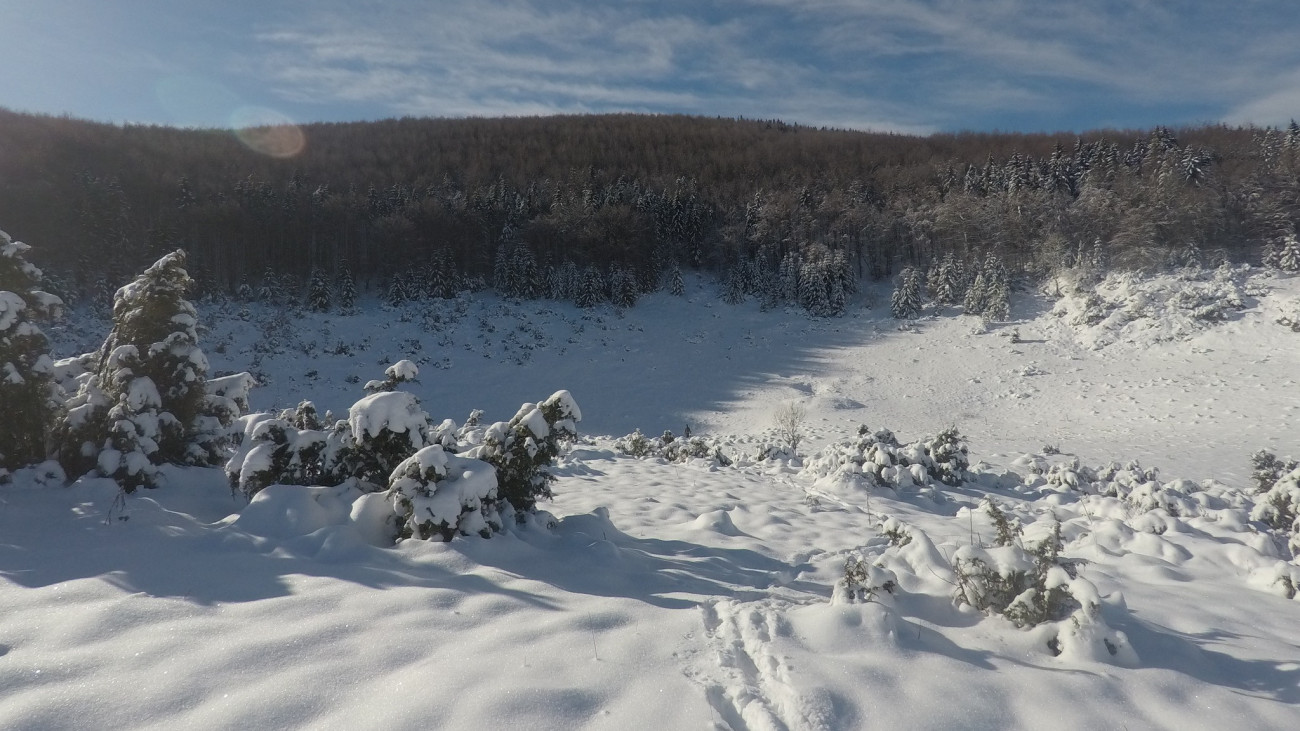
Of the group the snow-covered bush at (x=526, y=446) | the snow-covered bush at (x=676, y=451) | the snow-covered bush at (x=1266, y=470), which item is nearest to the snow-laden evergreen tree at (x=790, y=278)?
the snow-covered bush at (x=1266, y=470)

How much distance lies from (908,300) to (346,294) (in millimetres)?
37637

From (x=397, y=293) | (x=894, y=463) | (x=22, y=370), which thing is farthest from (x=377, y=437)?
(x=397, y=293)

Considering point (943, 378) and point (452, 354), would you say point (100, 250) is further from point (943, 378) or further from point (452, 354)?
point (943, 378)

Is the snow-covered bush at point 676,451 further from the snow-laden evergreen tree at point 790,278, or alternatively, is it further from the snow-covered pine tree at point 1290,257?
the snow-covered pine tree at point 1290,257

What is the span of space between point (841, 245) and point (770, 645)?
49.1m

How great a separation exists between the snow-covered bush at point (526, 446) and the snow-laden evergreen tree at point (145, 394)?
13.0 ft

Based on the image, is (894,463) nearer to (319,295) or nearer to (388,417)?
(388,417)

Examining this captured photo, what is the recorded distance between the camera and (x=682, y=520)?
756cm

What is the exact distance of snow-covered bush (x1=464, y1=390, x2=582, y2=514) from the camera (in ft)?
19.0

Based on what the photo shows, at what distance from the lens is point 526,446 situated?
571 cm

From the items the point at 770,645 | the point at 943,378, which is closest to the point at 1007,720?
the point at 770,645

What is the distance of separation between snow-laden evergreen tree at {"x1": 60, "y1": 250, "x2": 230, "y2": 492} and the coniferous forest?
34000 mm

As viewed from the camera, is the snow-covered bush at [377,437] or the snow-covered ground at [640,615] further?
the snow-covered bush at [377,437]

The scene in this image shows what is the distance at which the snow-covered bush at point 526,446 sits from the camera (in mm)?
5801
